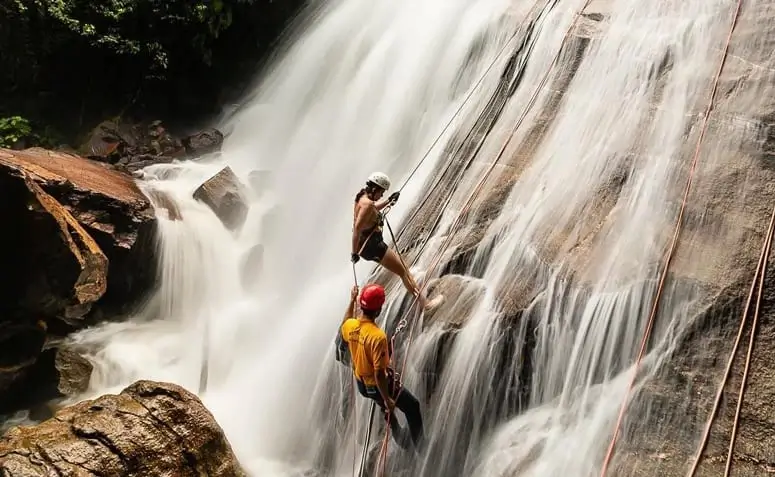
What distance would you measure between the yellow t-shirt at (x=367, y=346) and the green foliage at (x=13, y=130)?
37.6 feet

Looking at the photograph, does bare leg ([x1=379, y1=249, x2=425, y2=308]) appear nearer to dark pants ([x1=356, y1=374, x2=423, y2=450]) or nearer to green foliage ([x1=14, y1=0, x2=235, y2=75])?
dark pants ([x1=356, y1=374, x2=423, y2=450])

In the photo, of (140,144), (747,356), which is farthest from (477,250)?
(140,144)

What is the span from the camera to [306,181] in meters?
12.3

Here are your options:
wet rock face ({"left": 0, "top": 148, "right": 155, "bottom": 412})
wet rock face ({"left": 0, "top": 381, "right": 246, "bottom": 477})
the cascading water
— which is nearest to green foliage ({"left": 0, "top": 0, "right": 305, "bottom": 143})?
the cascading water

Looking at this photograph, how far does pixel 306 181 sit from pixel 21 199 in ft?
17.8

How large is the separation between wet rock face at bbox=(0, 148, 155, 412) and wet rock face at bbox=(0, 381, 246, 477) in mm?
2597

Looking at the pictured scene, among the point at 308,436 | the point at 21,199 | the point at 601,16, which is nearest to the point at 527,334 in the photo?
the point at 308,436

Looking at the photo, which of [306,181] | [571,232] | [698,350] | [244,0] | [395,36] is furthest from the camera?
[244,0]

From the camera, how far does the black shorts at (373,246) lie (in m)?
6.12

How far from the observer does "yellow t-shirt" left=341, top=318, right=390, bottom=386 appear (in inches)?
187

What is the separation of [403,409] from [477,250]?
208 cm

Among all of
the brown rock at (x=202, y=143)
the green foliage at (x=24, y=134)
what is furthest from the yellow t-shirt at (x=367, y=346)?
the green foliage at (x=24, y=134)

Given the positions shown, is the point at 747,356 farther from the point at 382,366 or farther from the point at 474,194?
the point at 474,194

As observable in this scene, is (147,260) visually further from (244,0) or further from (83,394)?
(244,0)
